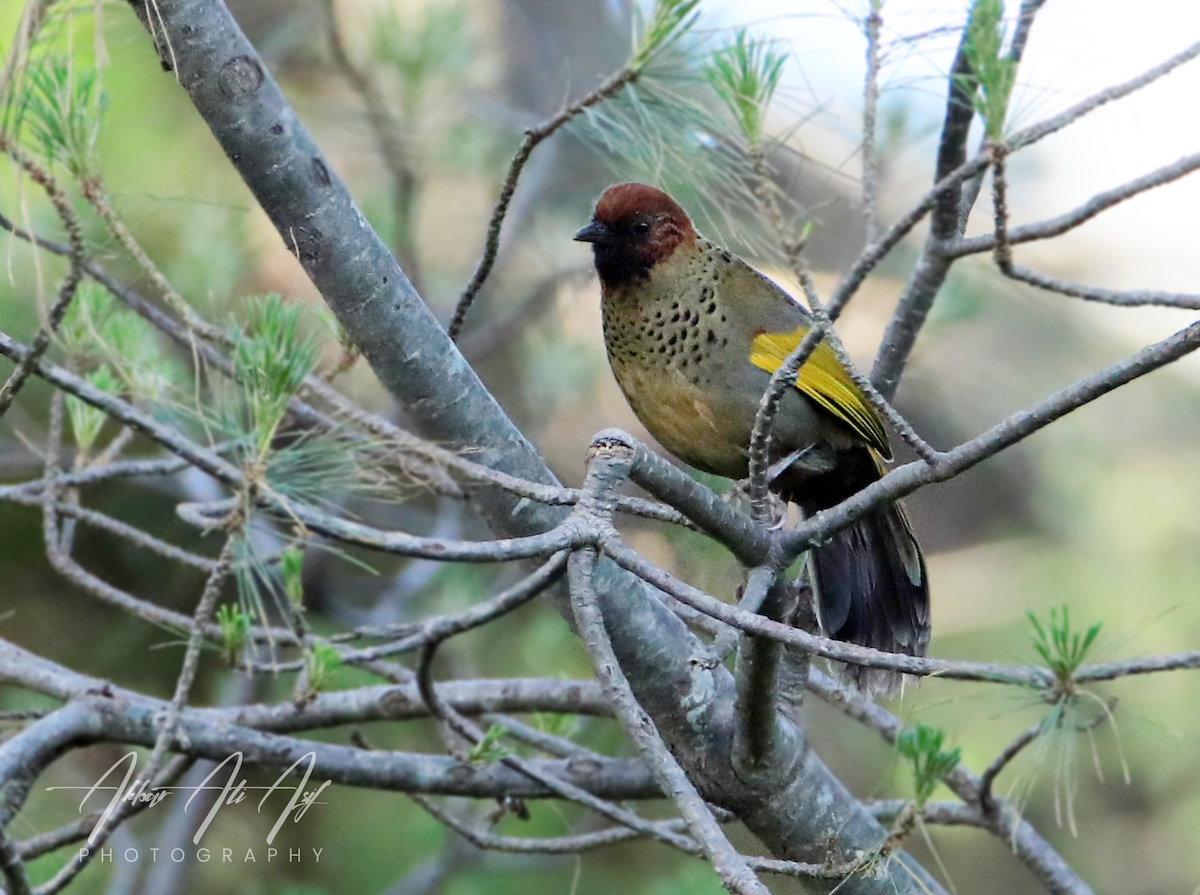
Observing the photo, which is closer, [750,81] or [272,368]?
[272,368]

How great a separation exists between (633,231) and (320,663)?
3.35 feet

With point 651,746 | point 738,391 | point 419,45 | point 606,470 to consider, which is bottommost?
point 651,746

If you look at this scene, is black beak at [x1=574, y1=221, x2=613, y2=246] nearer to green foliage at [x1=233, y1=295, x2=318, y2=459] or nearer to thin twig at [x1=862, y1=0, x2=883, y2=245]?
thin twig at [x1=862, y1=0, x2=883, y2=245]

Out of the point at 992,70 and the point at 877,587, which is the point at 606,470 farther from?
the point at 877,587

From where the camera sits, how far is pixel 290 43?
3354mm

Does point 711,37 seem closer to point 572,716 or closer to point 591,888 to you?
point 572,716

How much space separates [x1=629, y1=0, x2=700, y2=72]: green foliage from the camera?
1.39 meters

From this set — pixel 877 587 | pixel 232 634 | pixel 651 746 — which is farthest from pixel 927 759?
pixel 232 634

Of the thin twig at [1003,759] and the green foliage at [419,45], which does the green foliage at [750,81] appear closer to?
the thin twig at [1003,759]

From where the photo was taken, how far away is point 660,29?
1411 millimetres

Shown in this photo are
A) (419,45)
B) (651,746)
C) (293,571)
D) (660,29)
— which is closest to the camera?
(651,746)

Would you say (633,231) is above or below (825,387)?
above

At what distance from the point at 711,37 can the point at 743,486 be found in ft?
2.27

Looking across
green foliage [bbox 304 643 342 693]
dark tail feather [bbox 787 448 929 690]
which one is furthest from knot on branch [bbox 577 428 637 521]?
dark tail feather [bbox 787 448 929 690]
